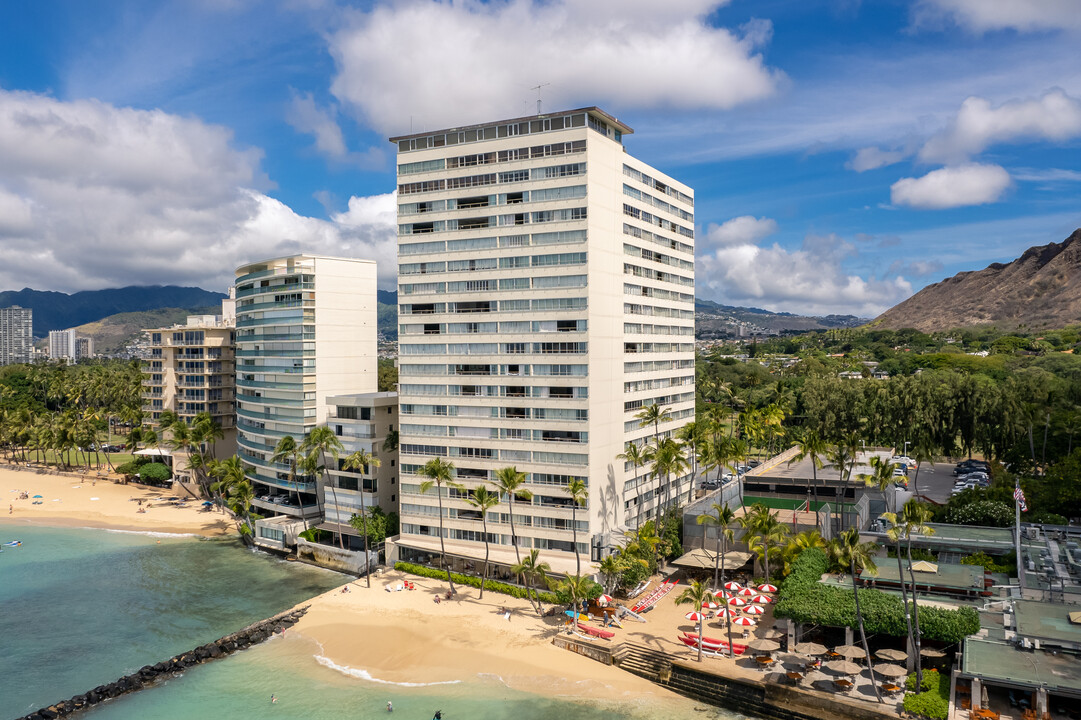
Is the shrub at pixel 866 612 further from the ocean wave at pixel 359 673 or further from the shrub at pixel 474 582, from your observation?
the ocean wave at pixel 359 673

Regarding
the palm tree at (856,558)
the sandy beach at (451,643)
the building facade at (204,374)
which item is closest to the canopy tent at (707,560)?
the sandy beach at (451,643)

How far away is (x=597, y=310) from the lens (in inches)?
2776

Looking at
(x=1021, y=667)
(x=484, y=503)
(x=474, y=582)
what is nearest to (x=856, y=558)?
(x=1021, y=667)

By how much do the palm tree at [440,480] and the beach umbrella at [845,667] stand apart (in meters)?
38.3

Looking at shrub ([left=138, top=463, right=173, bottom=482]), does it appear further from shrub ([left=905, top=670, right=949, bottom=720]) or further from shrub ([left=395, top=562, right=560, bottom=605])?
shrub ([left=905, top=670, right=949, bottom=720])

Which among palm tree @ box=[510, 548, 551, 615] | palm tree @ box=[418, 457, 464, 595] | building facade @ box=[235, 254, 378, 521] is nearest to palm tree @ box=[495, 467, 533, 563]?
palm tree @ box=[510, 548, 551, 615]

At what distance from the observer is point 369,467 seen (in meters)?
85.2

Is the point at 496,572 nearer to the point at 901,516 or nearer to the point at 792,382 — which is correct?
the point at 901,516

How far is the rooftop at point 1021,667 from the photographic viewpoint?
38.8 meters

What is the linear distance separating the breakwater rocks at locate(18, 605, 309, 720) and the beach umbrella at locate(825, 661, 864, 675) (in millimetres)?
49401

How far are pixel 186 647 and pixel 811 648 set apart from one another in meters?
55.3

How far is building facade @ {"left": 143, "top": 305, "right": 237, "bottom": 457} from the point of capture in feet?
411

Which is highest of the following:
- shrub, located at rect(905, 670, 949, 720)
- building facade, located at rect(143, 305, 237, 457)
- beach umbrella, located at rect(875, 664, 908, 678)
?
building facade, located at rect(143, 305, 237, 457)

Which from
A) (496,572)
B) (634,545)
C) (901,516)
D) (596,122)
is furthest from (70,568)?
(901,516)
